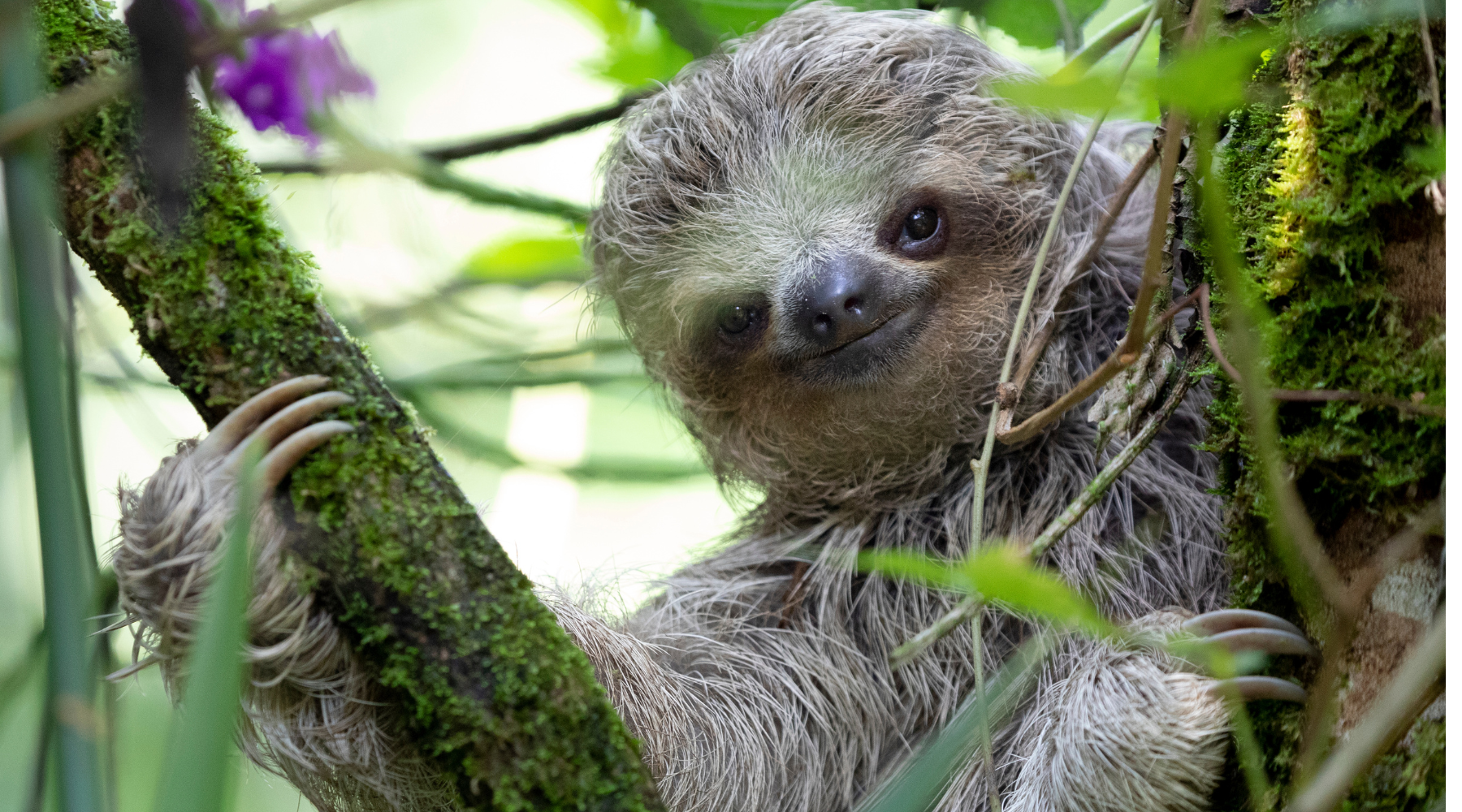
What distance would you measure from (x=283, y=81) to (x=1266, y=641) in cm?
230

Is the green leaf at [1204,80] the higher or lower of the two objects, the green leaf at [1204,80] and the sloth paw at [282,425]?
the lower

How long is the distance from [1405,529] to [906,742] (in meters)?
1.60

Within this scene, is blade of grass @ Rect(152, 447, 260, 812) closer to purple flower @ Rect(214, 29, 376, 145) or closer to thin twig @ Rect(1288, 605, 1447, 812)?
thin twig @ Rect(1288, 605, 1447, 812)

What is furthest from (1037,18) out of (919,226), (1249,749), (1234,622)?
(1249,749)

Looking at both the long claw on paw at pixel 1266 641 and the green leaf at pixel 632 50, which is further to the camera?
the green leaf at pixel 632 50

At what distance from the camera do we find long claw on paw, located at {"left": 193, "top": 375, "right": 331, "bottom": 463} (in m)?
1.67

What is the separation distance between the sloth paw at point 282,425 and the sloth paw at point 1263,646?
133cm

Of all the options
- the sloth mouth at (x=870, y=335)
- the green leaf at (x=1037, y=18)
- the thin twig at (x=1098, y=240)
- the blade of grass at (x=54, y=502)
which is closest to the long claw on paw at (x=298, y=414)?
the blade of grass at (x=54, y=502)

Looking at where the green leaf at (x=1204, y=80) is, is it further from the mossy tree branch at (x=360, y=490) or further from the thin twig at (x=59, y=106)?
the thin twig at (x=59, y=106)

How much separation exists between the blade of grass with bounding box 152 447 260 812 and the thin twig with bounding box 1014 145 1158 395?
57.4 inches

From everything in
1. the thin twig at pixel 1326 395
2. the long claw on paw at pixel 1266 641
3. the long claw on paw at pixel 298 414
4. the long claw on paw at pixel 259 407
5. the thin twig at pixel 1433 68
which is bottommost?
the long claw on paw at pixel 1266 641

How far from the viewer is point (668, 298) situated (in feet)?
9.97

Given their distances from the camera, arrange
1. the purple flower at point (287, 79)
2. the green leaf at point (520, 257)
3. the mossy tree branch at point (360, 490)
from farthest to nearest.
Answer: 1. the green leaf at point (520, 257)
2. the purple flower at point (287, 79)
3. the mossy tree branch at point (360, 490)

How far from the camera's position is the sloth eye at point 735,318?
9.38ft
